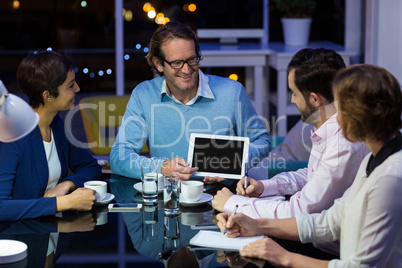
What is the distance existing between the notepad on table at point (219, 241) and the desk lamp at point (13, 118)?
65 centimetres

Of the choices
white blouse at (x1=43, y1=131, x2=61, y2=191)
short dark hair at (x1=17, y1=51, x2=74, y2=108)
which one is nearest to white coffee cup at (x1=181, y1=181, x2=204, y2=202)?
white blouse at (x1=43, y1=131, x2=61, y2=191)

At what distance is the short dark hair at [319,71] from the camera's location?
218 centimetres

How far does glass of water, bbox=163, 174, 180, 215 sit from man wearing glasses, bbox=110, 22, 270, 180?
746 mm

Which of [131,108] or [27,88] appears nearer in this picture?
[27,88]

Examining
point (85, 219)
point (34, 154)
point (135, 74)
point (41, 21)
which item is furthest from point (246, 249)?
point (41, 21)

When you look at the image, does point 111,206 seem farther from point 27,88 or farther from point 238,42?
point 238,42

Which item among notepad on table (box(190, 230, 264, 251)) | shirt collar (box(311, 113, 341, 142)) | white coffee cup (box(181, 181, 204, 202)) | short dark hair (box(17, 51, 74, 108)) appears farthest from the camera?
short dark hair (box(17, 51, 74, 108))

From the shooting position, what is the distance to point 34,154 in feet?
7.65

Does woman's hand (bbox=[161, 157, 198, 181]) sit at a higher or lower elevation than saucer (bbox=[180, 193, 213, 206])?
higher

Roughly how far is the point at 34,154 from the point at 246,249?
3.35 ft

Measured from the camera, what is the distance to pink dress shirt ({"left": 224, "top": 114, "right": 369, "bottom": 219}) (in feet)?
6.57

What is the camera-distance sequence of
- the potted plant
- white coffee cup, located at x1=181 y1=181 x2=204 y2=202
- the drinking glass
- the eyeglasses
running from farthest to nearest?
the potted plant, the eyeglasses, white coffee cup, located at x1=181 y1=181 x2=204 y2=202, the drinking glass


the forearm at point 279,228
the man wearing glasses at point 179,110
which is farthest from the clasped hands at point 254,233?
the man wearing glasses at point 179,110

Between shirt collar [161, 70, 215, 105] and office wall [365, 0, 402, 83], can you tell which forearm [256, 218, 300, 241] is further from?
office wall [365, 0, 402, 83]
